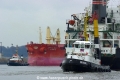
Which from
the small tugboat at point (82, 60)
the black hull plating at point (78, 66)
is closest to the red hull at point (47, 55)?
the small tugboat at point (82, 60)

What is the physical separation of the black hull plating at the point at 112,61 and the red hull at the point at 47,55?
36458mm

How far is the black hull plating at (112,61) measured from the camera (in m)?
97.6

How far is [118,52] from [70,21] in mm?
12398

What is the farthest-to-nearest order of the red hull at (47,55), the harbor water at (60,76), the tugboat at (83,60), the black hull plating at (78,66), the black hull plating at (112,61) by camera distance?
the red hull at (47,55)
the black hull plating at (112,61)
the tugboat at (83,60)
the black hull plating at (78,66)
the harbor water at (60,76)

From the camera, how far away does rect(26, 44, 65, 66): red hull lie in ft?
443

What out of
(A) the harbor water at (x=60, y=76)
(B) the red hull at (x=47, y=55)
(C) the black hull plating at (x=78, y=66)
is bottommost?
(A) the harbor water at (x=60, y=76)

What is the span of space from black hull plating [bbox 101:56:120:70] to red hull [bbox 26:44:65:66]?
120ft

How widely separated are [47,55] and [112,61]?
4038 centimetres

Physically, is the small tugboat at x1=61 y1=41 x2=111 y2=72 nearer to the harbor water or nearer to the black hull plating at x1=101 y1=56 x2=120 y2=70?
the harbor water

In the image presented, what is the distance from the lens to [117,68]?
97750mm

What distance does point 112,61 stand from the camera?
321 ft

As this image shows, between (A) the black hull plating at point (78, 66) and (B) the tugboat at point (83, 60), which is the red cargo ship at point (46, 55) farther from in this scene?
(A) the black hull plating at point (78, 66)

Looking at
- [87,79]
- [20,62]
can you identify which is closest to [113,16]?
[87,79]

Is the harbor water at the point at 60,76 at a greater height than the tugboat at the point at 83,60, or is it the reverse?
the tugboat at the point at 83,60
